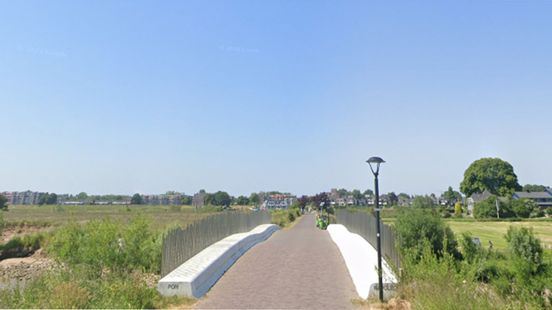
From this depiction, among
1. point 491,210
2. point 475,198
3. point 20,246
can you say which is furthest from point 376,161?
point 475,198

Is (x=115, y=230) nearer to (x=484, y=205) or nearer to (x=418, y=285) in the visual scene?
(x=418, y=285)

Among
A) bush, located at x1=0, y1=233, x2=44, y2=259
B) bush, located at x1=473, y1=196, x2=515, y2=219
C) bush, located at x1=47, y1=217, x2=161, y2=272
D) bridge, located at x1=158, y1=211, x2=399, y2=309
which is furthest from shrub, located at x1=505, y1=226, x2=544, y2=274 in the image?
bush, located at x1=473, y1=196, x2=515, y2=219

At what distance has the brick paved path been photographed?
8578mm

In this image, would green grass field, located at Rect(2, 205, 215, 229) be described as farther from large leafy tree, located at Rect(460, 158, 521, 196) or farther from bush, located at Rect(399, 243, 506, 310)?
large leafy tree, located at Rect(460, 158, 521, 196)

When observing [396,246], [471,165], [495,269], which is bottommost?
[495,269]

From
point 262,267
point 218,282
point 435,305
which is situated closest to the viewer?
point 435,305

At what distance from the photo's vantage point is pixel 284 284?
10.4 meters

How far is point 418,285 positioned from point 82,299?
6.66 m

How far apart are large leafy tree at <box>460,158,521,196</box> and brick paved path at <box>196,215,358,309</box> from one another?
326 feet

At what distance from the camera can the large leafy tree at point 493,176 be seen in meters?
100

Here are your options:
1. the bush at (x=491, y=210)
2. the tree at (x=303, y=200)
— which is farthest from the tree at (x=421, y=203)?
the tree at (x=303, y=200)

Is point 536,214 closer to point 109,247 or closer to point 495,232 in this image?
point 495,232

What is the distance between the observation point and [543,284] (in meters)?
11.2

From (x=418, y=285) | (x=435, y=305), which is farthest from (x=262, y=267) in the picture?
(x=435, y=305)
